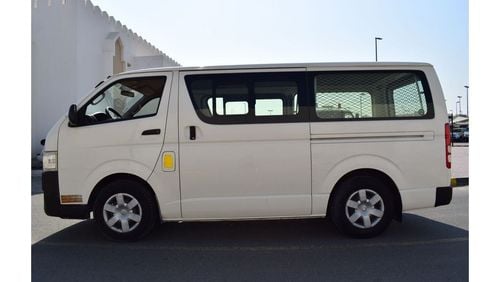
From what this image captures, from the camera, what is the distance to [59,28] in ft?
42.5

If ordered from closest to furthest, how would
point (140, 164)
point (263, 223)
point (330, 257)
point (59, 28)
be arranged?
point (330, 257) < point (140, 164) < point (263, 223) < point (59, 28)

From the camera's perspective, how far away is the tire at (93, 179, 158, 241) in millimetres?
4734

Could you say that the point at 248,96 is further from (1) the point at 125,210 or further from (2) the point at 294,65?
(1) the point at 125,210

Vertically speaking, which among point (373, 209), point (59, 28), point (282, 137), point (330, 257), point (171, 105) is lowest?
point (330, 257)

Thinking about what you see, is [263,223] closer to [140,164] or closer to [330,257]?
[330,257]

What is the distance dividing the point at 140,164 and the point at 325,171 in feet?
7.41

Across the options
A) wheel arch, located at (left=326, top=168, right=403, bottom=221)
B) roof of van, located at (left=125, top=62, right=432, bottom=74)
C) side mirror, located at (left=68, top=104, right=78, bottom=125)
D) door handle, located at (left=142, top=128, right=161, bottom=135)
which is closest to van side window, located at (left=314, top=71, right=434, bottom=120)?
roof of van, located at (left=125, top=62, right=432, bottom=74)

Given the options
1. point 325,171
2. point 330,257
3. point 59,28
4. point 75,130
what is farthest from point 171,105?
point 59,28

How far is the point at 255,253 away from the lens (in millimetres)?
4414

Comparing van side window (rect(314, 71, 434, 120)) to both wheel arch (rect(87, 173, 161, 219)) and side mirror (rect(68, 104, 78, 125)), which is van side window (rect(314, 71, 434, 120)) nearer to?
wheel arch (rect(87, 173, 161, 219))

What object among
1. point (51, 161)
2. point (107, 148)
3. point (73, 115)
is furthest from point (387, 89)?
point (51, 161)

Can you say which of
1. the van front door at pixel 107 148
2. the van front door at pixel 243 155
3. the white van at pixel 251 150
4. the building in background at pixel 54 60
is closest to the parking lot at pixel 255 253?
the white van at pixel 251 150

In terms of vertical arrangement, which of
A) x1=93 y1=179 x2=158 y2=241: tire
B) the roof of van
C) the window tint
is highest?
the roof of van

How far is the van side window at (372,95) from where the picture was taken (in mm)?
4906
